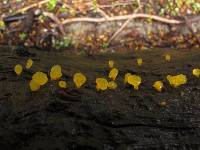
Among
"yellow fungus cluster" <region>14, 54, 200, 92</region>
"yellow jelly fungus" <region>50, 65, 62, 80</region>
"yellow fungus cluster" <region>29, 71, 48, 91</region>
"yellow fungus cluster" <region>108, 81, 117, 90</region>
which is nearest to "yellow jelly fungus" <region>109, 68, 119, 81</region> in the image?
"yellow fungus cluster" <region>14, 54, 200, 92</region>

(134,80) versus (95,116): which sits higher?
(134,80)

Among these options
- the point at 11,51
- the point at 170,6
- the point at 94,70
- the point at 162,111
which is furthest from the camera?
the point at 170,6

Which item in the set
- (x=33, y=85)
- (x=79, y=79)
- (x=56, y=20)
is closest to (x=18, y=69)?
(x=33, y=85)

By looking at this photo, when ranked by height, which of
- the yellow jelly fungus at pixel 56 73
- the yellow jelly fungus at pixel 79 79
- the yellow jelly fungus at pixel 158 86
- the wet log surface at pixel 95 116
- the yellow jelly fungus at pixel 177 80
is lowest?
the wet log surface at pixel 95 116

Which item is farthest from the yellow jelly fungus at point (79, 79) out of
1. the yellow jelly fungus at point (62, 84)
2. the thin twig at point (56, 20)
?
the thin twig at point (56, 20)

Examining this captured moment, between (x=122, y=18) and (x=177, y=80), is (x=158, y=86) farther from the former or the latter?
(x=122, y=18)

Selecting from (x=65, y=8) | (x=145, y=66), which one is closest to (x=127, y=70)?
(x=145, y=66)

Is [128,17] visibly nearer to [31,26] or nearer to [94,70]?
[31,26]

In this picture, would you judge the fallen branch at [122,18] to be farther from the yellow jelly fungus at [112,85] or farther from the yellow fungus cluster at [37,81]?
the yellow fungus cluster at [37,81]
